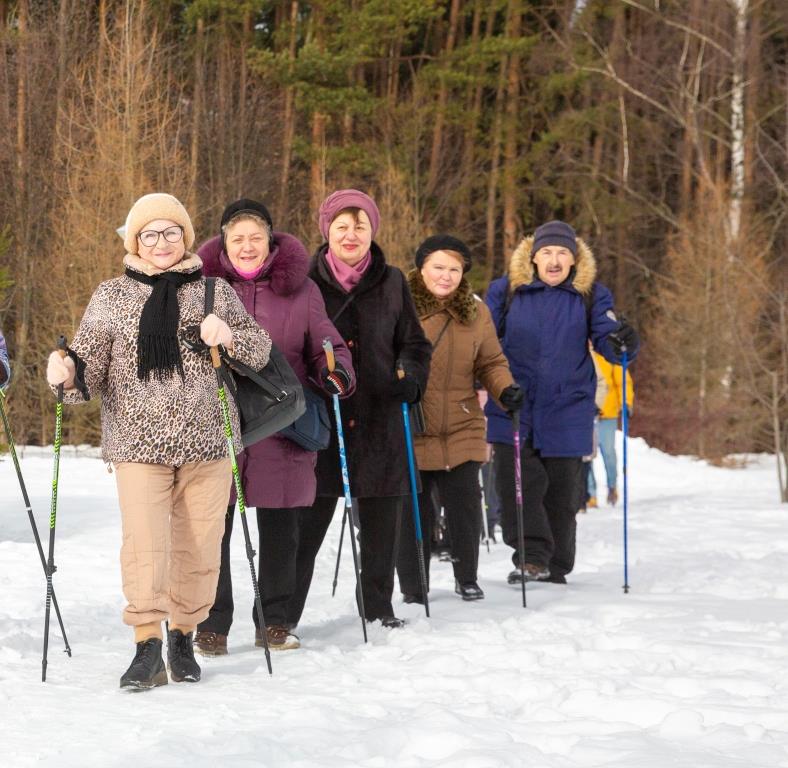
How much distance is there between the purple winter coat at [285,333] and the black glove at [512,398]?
4.94ft

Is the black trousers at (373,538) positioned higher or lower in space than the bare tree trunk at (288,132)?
lower

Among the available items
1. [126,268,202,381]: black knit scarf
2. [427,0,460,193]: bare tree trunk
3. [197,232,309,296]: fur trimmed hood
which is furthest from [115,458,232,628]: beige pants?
[427,0,460,193]: bare tree trunk

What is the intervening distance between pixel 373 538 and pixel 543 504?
1.93 m

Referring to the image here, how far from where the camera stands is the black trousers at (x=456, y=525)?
6.86 metres

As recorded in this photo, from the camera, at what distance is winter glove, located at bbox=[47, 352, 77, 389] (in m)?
4.65

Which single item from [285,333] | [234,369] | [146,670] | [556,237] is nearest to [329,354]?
[285,333]

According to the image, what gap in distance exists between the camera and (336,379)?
18.2 ft

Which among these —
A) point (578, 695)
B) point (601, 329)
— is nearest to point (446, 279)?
point (601, 329)

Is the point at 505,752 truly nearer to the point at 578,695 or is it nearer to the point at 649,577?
the point at 578,695

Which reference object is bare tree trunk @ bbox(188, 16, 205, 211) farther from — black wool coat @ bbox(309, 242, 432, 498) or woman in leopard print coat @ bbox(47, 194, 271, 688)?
woman in leopard print coat @ bbox(47, 194, 271, 688)

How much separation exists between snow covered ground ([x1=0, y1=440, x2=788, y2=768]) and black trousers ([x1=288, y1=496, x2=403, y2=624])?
0.19 metres

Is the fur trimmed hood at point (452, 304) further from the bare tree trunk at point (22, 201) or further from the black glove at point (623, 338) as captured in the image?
the bare tree trunk at point (22, 201)

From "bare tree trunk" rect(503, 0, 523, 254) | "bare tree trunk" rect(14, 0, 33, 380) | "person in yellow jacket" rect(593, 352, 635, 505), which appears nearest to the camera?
"person in yellow jacket" rect(593, 352, 635, 505)

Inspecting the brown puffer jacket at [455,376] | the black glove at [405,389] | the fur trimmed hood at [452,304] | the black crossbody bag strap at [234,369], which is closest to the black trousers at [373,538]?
the black glove at [405,389]
